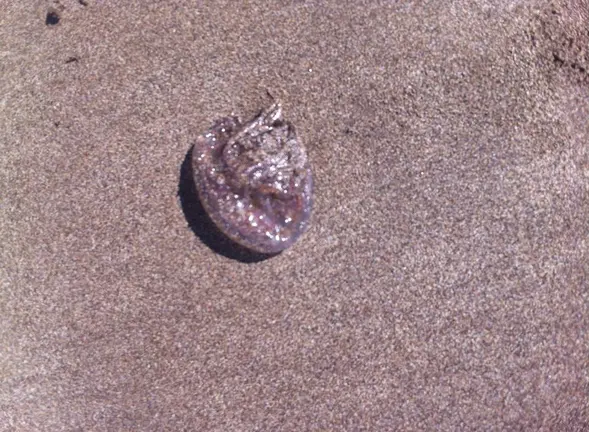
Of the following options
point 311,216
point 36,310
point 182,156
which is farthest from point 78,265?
point 311,216

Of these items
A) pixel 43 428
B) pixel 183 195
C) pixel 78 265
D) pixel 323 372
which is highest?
pixel 183 195

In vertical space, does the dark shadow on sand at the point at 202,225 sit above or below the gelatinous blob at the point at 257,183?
below

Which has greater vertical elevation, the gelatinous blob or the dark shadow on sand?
the gelatinous blob

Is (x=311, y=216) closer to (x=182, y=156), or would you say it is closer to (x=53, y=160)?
(x=182, y=156)

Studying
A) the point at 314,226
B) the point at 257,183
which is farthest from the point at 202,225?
the point at 314,226
